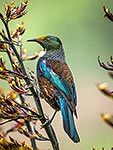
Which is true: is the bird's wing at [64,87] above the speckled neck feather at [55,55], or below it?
below

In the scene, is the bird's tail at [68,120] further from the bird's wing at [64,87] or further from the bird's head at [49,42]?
the bird's head at [49,42]

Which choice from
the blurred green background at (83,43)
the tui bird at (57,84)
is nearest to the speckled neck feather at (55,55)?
the tui bird at (57,84)

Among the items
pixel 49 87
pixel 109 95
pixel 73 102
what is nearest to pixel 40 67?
pixel 49 87

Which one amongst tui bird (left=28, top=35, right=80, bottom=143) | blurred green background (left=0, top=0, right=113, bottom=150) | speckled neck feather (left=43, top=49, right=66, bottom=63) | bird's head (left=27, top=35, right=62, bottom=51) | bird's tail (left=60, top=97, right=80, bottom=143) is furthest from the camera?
blurred green background (left=0, top=0, right=113, bottom=150)

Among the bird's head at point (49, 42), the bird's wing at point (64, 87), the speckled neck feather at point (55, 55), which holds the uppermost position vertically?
the bird's head at point (49, 42)

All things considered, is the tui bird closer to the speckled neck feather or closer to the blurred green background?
the speckled neck feather

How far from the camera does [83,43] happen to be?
447 inches

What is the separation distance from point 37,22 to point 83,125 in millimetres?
3602

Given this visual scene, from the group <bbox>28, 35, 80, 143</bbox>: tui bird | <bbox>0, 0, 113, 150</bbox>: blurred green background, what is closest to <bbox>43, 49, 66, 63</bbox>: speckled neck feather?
<bbox>28, 35, 80, 143</bbox>: tui bird

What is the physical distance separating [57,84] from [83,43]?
9.29m

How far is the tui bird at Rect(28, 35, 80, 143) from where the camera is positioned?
201 cm

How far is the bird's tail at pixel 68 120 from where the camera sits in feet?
6.13

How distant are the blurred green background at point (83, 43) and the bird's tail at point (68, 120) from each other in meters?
5.36

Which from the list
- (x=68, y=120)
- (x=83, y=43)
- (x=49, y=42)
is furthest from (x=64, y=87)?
(x=83, y=43)
